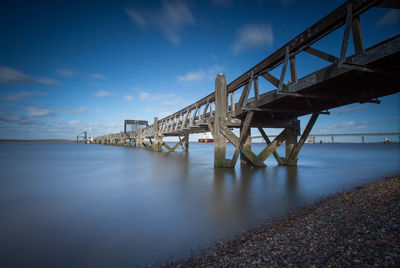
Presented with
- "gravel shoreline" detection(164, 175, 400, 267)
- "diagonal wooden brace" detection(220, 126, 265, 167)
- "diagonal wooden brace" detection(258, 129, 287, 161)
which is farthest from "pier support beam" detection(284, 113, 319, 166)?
"gravel shoreline" detection(164, 175, 400, 267)

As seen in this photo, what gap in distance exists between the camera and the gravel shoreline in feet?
5.81

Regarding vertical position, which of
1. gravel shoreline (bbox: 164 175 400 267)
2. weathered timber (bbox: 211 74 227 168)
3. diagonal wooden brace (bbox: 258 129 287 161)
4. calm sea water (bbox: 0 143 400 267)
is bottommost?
calm sea water (bbox: 0 143 400 267)

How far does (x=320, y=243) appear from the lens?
2.14 metres

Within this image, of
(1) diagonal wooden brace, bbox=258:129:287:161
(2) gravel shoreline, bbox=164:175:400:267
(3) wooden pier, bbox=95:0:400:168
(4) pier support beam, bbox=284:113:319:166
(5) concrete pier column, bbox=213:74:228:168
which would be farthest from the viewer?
(1) diagonal wooden brace, bbox=258:129:287:161

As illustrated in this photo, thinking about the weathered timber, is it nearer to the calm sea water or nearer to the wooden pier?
the wooden pier

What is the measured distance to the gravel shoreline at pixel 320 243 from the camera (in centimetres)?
177

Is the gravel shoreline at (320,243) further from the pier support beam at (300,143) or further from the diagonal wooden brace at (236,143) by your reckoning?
the pier support beam at (300,143)

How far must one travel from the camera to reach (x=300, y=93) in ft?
16.8

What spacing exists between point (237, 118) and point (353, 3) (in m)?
5.55

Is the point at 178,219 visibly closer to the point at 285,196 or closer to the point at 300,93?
the point at 285,196

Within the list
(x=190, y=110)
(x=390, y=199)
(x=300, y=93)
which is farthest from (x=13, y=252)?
(x=190, y=110)

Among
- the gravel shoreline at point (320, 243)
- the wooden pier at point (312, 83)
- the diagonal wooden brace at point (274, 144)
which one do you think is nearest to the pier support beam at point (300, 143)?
the wooden pier at point (312, 83)

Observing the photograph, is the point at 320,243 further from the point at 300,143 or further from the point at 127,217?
the point at 300,143

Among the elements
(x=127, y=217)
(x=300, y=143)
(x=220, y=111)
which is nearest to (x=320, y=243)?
(x=127, y=217)
